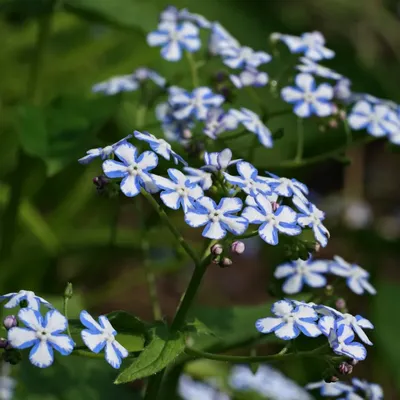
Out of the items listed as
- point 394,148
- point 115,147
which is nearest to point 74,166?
point 394,148

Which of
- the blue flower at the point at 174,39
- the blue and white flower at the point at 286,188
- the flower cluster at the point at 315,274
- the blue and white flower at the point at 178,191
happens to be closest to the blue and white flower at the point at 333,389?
the flower cluster at the point at 315,274

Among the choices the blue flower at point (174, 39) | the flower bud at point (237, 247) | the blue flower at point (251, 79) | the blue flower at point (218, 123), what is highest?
the flower bud at point (237, 247)

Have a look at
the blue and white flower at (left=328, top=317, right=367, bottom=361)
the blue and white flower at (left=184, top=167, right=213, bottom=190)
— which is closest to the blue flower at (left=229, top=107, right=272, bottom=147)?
the blue and white flower at (left=184, top=167, right=213, bottom=190)

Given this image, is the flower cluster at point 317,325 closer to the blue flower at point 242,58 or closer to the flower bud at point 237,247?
the flower bud at point 237,247

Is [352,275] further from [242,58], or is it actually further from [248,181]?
[242,58]

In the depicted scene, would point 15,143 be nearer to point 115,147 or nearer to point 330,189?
point 115,147

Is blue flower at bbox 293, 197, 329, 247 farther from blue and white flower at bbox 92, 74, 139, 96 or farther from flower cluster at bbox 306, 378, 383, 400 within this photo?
blue and white flower at bbox 92, 74, 139, 96

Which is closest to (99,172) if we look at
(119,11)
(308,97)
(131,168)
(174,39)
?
(119,11)
